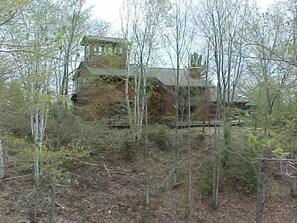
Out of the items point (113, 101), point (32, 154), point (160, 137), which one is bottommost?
point (160, 137)

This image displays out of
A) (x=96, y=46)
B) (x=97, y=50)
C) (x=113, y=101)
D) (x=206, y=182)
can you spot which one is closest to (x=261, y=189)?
(x=206, y=182)

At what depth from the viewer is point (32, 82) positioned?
8.27 meters

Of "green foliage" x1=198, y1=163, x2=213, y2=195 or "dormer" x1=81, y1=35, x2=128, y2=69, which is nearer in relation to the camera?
"dormer" x1=81, y1=35, x2=128, y2=69

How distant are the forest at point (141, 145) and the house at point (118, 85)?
28 centimetres

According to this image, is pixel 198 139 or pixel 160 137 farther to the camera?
pixel 198 139

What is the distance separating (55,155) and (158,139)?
813cm

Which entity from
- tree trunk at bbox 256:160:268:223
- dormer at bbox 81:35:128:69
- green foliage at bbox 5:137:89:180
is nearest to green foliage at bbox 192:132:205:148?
tree trunk at bbox 256:160:268:223

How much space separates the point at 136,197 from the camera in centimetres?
1305

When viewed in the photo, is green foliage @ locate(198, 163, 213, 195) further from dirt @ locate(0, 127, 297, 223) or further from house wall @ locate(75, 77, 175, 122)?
house wall @ locate(75, 77, 175, 122)

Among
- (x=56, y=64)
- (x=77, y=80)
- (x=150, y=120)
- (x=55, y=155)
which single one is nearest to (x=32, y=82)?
(x=56, y=64)

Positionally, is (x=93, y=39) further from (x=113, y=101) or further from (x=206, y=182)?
(x=206, y=182)

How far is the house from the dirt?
2.24m

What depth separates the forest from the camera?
9098 millimetres

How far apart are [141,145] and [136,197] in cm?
312
